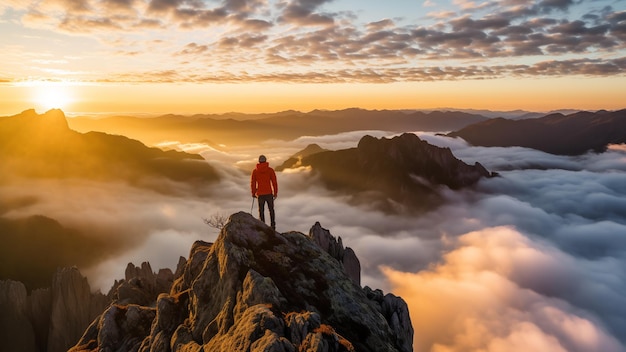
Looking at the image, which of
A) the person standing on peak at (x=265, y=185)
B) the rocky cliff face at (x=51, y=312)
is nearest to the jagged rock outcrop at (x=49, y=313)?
the rocky cliff face at (x=51, y=312)

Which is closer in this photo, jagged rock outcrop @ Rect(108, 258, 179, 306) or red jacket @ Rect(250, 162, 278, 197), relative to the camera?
red jacket @ Rect(250, 162, 278, 197)

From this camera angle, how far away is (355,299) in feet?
76.6

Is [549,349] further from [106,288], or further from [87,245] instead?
[87,245]

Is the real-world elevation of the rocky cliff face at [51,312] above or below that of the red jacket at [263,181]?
below

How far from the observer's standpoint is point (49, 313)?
83.7m

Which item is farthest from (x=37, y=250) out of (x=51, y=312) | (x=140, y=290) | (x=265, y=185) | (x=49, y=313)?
(x=265, y=185)

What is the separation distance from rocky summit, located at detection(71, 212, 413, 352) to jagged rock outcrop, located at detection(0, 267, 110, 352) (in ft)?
217

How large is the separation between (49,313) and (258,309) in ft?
297

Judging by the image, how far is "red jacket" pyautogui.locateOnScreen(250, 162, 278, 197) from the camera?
2855 centimetres

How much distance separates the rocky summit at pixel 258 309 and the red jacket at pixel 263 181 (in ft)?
13.9

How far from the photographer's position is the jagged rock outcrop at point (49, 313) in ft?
257

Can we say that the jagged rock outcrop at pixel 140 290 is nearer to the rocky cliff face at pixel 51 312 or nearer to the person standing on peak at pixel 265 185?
the person standing on peak at pixel 265 185

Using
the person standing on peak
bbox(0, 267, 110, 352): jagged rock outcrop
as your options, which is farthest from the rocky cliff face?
the person standing on peak

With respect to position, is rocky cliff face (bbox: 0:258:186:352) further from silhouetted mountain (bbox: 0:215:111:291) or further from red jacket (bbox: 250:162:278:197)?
silhouetted mountain (bbox: 0:215:111:291)
